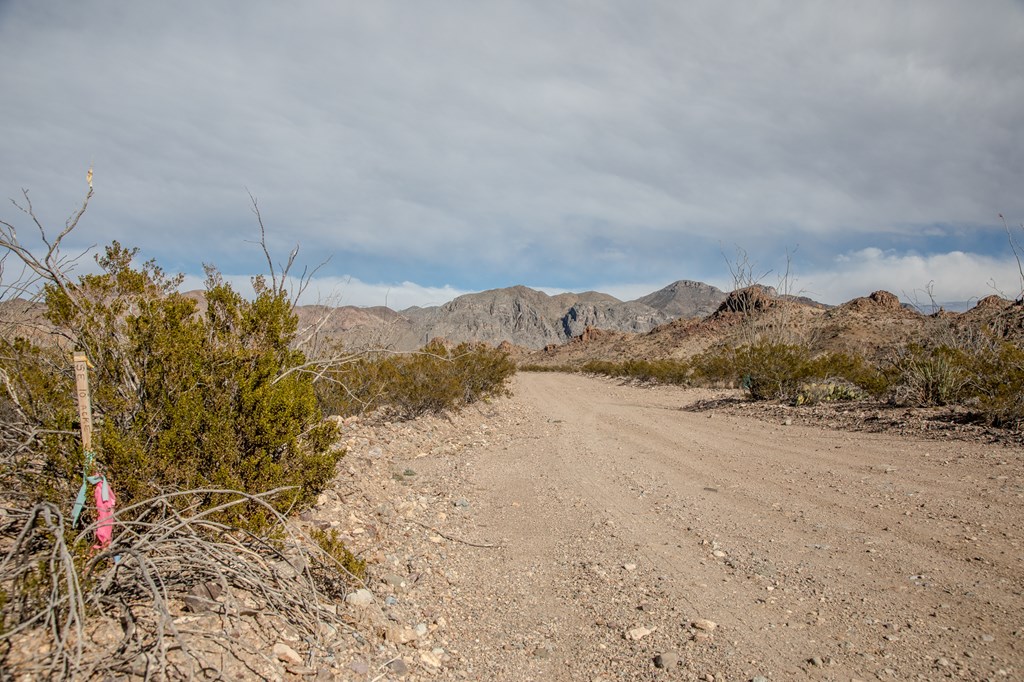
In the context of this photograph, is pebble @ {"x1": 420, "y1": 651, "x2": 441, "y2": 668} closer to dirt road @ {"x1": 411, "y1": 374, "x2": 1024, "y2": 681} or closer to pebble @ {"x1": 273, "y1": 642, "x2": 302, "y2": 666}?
dirt road @ {"x1": 411, "y1": 374, "x2": 1024, "y2": 681}

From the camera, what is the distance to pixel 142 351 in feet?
13.2

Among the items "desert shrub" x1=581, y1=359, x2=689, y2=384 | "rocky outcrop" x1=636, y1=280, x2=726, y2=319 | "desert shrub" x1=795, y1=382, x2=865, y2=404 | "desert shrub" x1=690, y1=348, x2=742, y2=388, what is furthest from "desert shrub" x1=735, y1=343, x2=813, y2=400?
"rocky outcrop" x1=636, y1=280, x2=726, y2=319

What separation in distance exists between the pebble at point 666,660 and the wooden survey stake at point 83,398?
3591mm

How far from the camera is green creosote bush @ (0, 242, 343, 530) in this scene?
3.48m

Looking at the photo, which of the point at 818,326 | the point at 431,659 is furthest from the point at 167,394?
the point at 818,326

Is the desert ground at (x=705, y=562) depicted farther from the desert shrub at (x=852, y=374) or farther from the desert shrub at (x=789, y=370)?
the desert shrub at (x=789, y=370)

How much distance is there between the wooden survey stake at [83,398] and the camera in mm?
2949

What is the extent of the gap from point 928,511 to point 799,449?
3494 mm

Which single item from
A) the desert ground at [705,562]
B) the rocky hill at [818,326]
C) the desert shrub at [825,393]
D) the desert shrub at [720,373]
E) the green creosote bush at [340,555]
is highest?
the rocky hill at [818,326]

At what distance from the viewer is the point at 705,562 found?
4570 millimetres

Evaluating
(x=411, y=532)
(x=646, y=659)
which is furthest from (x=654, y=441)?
(x=646, y=659)

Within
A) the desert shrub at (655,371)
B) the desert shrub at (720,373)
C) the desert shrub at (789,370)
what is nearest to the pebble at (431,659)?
the desert shrub at (789,370)

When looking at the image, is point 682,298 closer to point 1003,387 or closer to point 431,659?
point 1003,387

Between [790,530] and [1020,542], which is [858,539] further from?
[1020,542]
